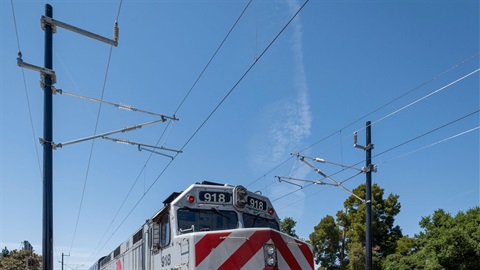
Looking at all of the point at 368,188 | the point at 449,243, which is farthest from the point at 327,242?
the point at 368,188

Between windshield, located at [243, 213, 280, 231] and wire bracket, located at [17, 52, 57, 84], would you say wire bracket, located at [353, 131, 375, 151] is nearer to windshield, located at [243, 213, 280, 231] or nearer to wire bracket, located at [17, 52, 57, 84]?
windshield, located at [243, 213, 280, 231]

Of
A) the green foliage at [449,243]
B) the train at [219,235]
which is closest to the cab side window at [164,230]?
the train at [219,235]

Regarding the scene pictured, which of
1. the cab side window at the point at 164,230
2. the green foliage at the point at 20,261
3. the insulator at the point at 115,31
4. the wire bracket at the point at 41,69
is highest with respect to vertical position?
the insulator at the point at 115,31

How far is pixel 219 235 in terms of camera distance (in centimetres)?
773

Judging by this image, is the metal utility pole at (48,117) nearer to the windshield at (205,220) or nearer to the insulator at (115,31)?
the insulator at (115,31)

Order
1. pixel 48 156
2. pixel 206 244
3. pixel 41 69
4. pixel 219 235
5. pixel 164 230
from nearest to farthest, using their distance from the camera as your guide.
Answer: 1. pixel 206 244
2. pixel 219 235
3. pixel 164 230
4. pixel 48 156
5. pixel 41 69

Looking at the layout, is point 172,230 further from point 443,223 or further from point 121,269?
point 443,223

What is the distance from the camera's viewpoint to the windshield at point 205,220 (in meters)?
8.17

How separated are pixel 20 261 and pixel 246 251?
203 feet

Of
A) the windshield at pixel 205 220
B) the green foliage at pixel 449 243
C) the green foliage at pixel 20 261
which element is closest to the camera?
the windshield at pixel 205 220

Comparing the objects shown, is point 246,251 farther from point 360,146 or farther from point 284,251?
point 360,146

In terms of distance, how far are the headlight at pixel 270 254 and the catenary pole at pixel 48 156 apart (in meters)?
4.95

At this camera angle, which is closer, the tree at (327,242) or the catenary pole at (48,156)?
the catenary pole at (48,156)

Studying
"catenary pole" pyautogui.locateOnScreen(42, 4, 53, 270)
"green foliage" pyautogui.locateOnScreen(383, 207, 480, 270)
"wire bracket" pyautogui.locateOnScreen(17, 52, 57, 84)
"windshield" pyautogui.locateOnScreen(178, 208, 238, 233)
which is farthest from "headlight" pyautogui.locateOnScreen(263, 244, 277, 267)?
"green foliage" pyautogui.locateOnScreen(383, 207, 480, 270)
